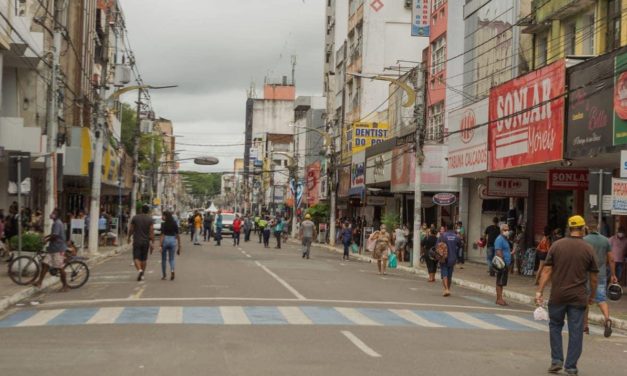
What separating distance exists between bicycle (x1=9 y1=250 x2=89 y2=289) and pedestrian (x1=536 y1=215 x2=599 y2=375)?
42.4ft

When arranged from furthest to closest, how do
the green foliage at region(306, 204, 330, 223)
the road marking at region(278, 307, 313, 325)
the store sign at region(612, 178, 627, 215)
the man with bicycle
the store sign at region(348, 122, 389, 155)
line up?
the green foliage at region(306, 204, 330, 223) < the store sign at region(348, 122, 389, 155) < the man with bicycle < the store sign at region(612, 178, 627, 215) < the road marking at region(278, 307, 313, 325)

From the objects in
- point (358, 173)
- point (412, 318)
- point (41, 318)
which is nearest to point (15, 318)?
point (41, 318)

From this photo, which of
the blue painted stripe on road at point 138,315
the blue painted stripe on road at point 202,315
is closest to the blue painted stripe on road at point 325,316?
the blue painted stripe on road at point 202,315

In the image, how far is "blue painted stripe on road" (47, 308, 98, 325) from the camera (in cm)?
1354

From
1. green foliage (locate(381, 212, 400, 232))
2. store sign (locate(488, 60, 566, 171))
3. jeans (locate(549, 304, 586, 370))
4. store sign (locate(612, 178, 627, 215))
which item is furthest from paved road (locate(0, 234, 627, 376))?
green foliage (locate(381, 212, 400, 232))

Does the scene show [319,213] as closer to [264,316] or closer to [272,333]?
[264,316]

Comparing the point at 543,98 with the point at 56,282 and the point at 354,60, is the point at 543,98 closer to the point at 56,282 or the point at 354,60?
the point at 56,282

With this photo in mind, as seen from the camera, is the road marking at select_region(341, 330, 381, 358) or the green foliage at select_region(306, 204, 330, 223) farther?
the green foliage at select_region(306, 204, 330, 223)

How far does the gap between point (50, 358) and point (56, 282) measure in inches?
489

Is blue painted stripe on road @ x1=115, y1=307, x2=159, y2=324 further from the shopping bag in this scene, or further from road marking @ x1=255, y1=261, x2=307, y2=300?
the shopping bag

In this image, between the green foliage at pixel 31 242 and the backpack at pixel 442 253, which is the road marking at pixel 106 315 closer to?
the green foliage at pixel 31 242

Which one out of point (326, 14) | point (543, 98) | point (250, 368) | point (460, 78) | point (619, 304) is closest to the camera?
point (250, 368)

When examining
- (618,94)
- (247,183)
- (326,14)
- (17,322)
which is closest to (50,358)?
(17,322)

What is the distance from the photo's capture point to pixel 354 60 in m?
66.3
